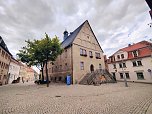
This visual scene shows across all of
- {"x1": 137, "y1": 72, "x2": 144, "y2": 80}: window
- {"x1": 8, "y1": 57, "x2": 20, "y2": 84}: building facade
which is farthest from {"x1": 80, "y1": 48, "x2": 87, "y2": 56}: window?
{"x1": 8, "y1": 57, "x2": 20, "y2": 84}: building facade

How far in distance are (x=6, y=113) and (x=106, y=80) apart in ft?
65.5

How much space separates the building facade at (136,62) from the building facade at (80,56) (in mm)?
5398

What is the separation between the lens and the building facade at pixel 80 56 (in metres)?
23.4

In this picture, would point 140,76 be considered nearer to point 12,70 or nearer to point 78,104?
point 78,104

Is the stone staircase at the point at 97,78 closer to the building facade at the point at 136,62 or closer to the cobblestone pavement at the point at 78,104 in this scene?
the building facade at the point at 136,62

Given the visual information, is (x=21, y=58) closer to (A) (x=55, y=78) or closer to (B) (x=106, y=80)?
(A) (x=55, y=78)

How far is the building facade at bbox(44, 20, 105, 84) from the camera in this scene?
23406mm

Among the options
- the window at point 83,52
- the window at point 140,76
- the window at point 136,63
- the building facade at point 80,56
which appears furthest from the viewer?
the window at point 83,52

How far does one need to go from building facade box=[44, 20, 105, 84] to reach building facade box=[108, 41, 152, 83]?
540cm

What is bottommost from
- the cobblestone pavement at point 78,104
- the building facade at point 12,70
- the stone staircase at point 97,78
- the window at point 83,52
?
the cobblestone pavement at point 78,104

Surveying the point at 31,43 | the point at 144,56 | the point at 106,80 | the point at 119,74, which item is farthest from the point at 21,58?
the point at 144,56

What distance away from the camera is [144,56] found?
75.9ft

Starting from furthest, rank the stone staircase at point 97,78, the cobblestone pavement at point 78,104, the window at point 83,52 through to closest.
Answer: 1. the window at point 83,52
2. the stone staircase at point 97,78
3. the cobblestone pavement at point 78,104

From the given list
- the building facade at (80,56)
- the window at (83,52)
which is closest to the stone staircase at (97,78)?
the building facade at (80,56)
